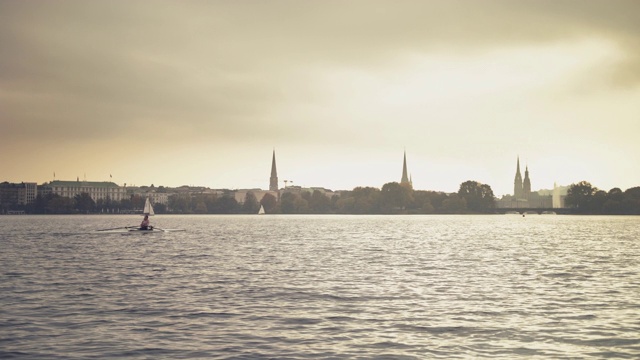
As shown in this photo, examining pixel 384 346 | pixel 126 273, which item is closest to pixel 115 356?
pixel 384 346

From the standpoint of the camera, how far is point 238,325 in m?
29.5

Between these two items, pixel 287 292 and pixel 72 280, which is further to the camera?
pixel 72 280

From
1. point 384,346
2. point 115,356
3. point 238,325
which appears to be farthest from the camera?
point 238,325

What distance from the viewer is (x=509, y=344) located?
2559 centimetres

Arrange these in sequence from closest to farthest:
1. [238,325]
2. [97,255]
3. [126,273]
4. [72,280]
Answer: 1. [238,325]
2. [72,280]
3. [126,273]
4. [97,255]

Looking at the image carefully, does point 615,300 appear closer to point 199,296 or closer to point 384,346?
point 384,346

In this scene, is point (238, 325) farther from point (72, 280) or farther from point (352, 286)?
point (72, 280)

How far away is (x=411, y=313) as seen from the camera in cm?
3275

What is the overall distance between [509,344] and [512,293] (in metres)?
15.2

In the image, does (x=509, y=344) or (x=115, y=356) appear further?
(x=509, y=344)

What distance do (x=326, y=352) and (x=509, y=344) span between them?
6575 mm

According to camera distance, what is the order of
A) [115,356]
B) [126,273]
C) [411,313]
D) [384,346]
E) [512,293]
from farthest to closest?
[126,273] < [512,293] < [411,313] < [384,346] < [115,356]

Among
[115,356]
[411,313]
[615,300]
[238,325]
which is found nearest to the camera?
[115,356]

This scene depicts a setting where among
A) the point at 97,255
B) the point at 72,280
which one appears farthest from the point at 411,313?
the point at 97,255
